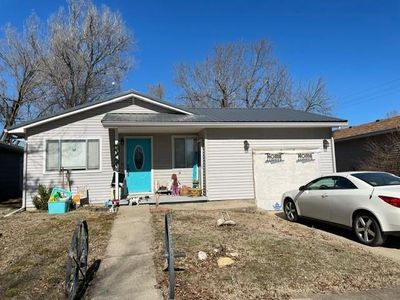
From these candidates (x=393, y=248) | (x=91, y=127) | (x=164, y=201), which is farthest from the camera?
(x=91, y=127)

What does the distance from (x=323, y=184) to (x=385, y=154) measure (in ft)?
27.8

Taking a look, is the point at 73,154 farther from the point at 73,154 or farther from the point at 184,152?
the point at 184,152

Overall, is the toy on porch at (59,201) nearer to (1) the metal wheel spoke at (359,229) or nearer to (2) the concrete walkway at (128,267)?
(2) the concrete walkway at (128,267)

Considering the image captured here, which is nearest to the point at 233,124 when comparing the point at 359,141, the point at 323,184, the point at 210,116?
the point at 210,116

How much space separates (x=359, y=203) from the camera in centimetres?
747

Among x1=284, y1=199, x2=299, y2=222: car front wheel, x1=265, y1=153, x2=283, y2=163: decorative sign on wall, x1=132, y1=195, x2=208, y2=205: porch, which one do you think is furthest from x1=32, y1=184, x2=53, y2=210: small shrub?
x1=265, y1=153, x2=283, y2=163: decorative sign on wall

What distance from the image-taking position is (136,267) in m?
→ 5.65

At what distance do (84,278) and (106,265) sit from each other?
72cm

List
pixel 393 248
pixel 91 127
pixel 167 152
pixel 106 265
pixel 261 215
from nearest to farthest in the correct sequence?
pixel 106 265 → pixel 393 248 → pixel 261 215 → pixel 91 127 → pixel 167 152

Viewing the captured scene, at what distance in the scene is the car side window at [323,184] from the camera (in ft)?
28.4

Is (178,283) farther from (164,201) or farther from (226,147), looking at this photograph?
(226,147)

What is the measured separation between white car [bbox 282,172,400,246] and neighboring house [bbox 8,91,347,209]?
147 inches

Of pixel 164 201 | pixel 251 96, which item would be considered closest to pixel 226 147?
pixel 164 201

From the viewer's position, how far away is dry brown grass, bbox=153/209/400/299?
15.9 ft
